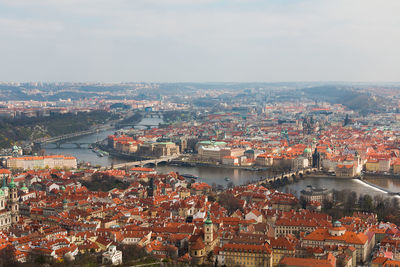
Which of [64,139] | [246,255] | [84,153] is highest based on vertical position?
[246,255]

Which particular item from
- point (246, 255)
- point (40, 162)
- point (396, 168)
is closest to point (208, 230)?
point (246, 255)

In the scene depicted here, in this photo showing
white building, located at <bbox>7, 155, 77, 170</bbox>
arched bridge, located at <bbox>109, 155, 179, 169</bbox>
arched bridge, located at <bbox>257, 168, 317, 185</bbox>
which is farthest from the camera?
arched bridge, located at <bbox>109, 155, 179, 169</bbox>

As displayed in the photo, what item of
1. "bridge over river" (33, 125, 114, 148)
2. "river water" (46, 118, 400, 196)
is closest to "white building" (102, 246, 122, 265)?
"river water" (46, 118, 400, 196)

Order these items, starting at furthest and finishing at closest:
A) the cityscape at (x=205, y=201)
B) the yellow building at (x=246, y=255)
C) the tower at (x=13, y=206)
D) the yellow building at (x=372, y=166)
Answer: the yellow building at (x=372, y=166) → the tower at (x=13, y=206) → the cityscape at (x=205, y=201) → the yellow building at (x=246, y=255)

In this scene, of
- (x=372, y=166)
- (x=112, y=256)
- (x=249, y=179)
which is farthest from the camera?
(x=372, y=166)

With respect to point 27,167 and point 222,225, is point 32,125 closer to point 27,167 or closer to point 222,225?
point 27,167

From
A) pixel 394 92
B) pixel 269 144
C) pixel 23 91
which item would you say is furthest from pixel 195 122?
pixel 23 91

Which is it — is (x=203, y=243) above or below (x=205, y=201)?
above

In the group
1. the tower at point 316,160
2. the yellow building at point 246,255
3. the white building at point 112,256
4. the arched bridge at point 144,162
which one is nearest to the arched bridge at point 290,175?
the tower at point 316,160

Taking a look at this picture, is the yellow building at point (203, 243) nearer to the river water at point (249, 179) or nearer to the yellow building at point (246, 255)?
the yellow building at point (246, 255)

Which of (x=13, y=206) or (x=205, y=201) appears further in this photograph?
(x=205, y=201)

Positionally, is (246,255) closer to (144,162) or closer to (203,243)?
(203,243)

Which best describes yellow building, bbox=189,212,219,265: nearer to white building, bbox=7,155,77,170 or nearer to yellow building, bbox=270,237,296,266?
yellow building, bbox=270,237,296,266
